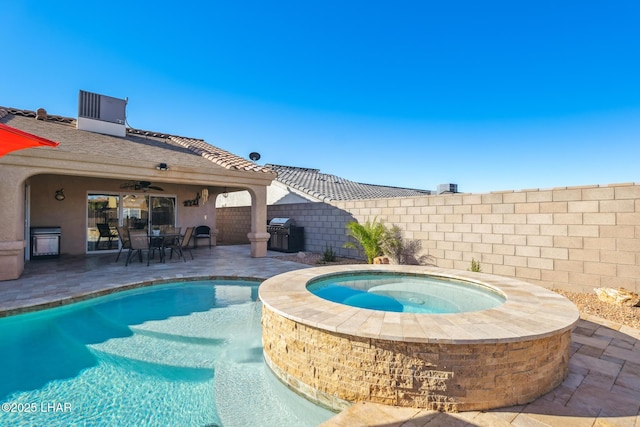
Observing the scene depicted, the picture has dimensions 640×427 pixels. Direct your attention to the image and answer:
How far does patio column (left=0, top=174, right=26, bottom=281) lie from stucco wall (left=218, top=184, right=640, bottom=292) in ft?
34.6

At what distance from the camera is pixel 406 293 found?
5848 millimetres

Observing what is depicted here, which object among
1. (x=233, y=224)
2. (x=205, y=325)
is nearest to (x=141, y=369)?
(x=205, y=325)

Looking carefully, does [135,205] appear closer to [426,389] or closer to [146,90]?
[146,90]

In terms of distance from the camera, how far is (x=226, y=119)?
632 inches

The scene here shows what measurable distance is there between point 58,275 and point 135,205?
5551 millimetres

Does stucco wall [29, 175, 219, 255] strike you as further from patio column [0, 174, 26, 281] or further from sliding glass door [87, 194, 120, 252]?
patio column [0, 174, 26, 281]

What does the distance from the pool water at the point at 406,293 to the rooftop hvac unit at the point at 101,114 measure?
477 inches

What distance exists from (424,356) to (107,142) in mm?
12536

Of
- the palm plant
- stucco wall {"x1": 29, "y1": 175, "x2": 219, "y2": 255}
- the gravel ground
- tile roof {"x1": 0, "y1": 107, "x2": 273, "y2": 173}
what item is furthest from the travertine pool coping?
stucco wall {"x1": 29, "y1": 175, "x2": 219, "y2": 255}

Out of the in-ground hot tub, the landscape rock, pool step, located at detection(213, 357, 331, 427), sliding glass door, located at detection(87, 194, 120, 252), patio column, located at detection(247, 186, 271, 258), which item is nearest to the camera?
the in-ground hot tub

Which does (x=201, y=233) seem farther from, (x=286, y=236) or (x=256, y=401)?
(x=256, y=401)

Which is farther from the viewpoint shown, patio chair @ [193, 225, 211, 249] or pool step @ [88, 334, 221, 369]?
patio chair @ [193, 225, 211, 249]

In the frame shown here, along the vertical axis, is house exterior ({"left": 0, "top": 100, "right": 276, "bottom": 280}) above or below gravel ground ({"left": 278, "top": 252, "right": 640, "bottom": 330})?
above

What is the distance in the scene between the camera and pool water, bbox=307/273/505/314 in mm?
4848
